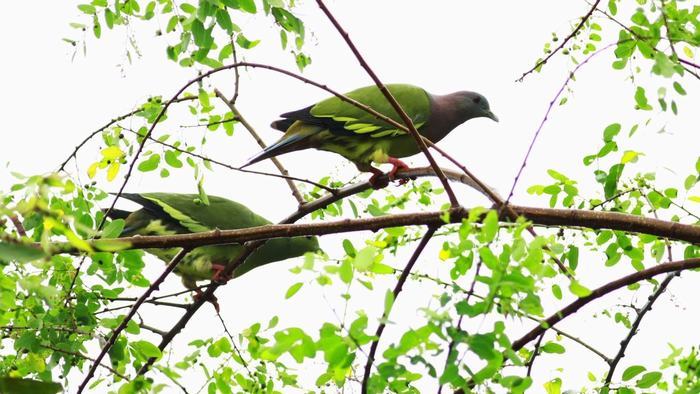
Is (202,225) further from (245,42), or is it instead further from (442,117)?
(442,117)

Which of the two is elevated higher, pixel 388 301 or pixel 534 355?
pixel 534 355

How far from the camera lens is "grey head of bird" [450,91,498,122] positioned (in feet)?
17.4

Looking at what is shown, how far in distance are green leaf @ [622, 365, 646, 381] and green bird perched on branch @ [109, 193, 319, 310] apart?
2.15 meters

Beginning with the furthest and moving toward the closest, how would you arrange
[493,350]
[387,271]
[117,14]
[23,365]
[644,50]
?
[117,14] → [23,365] → [644,50] → [387,271] → [493,350]

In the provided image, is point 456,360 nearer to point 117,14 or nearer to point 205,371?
point 205,371

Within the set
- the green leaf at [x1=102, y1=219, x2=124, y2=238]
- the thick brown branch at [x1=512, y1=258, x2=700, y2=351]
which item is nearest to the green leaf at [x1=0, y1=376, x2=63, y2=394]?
the green leaf at [x1=102, y1=219, x2=124, y2=238]

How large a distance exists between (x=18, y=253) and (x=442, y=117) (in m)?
4.01

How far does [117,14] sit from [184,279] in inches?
81.8

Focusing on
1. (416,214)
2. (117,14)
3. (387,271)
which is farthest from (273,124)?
(387,271)

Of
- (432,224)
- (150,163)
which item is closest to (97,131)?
(150,163)

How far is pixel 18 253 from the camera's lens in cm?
131

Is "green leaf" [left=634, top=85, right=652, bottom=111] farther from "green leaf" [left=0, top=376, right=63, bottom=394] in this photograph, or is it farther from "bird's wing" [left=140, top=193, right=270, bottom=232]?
"bird's wing" [left=140, top=193, right=270, bottom=232]

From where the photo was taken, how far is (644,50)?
2488 millimetres

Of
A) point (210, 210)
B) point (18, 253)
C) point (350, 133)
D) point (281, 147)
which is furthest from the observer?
point (210, 210)
